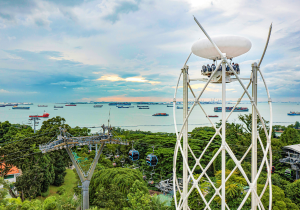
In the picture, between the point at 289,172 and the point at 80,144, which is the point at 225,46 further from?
the point at 289,172

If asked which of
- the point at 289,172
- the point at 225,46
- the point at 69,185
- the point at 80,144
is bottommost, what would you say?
the point at 69,185

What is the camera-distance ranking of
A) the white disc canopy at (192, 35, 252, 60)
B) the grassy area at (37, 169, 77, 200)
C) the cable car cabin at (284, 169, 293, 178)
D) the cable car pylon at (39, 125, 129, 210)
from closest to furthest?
the white disc canopy at (192, 35, 252, 60) < the cable car pylon at (39, 125, 129, 210) < the cable car cabin at (284, 169, 293, 178) < the grassy area at (37, 169, 77, 200)

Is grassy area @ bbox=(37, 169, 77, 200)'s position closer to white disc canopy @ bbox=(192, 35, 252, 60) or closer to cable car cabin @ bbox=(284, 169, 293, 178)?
white disc canopy @ bbox=(192, 35, 252, 60)

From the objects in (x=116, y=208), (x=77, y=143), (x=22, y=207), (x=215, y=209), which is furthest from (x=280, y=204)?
(x=22, y=207)

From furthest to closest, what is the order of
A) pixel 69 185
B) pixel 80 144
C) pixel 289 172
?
1. pixel 69 185
2. pixel 289 172
3. pixel 80 144

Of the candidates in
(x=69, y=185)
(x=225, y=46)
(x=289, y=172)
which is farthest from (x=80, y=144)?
(x=289, y=172)

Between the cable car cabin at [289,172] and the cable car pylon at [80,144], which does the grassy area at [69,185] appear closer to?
the cable car pylon at [80,144]

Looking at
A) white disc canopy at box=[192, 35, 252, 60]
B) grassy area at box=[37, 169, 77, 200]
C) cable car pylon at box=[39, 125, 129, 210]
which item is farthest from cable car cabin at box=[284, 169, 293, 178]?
grassy area at box=[37, 169, 77, 200]

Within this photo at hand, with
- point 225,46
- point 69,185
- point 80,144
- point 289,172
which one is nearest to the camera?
point 225,46

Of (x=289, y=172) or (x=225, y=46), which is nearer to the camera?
(x=225, y=46)

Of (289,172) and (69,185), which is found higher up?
(289,172)
